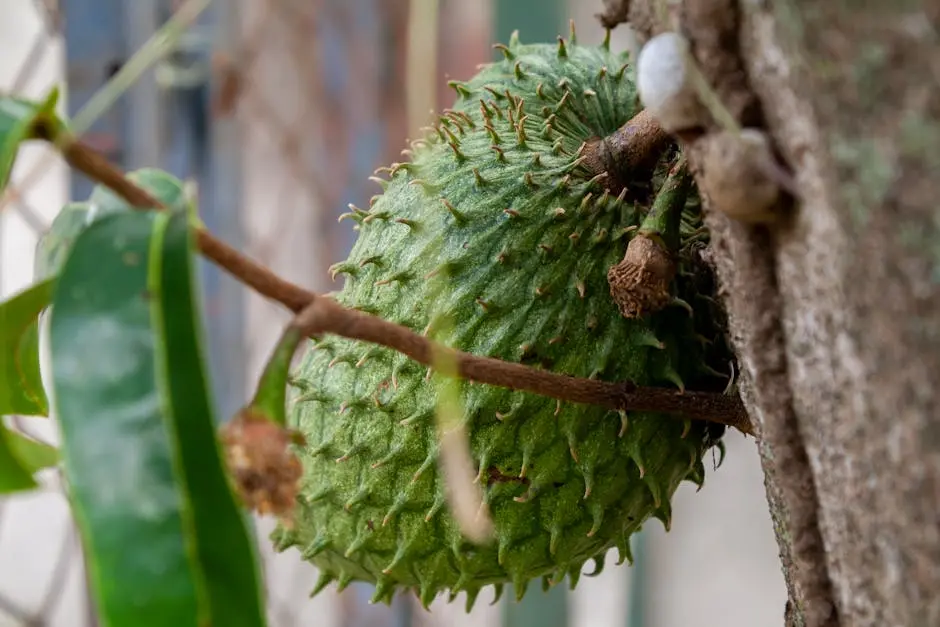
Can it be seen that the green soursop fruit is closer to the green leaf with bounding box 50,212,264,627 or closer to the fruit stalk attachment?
the fruit stalk attachment

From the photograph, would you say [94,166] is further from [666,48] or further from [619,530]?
[619,530]

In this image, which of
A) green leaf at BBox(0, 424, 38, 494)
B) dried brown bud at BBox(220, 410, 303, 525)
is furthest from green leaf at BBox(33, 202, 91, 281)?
dried brown bud at BBox(220, 410, 303, 525)

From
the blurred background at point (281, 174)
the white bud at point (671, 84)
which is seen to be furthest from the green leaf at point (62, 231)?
the blurred background at point (281, 174)

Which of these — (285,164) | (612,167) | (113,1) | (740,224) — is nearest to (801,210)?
(740,224)

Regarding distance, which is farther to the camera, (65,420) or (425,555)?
(425,555)

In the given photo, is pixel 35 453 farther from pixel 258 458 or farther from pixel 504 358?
pixel 504 358

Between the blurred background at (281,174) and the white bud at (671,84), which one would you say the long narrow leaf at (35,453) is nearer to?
the white bud at (671,84)

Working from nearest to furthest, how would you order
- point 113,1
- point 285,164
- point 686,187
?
point 686,187 → point 113,1 → point 285,164
